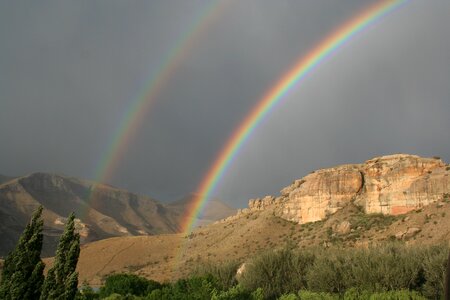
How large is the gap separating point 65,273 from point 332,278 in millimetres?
17661

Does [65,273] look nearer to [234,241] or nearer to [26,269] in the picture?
[26,269]

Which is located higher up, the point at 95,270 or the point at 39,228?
the point at 95,270

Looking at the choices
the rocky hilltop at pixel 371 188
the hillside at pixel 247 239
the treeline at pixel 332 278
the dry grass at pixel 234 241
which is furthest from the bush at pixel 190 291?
the rocky hilltop at pixel 371 188

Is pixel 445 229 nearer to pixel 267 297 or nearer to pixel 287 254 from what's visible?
pixel 287 254

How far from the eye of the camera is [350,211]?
241 ft

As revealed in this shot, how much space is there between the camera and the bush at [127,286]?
36.2 meters

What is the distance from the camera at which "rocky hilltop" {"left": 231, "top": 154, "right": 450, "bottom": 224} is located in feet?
217

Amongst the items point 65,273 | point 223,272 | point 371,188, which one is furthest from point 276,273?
point 371,188

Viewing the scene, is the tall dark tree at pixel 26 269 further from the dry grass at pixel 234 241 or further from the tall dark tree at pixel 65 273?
the dry grass at pixel 234 241

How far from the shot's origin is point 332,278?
1147 inches

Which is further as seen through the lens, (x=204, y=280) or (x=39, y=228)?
(x=204, y=280)

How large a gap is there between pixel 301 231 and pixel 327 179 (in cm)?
1190

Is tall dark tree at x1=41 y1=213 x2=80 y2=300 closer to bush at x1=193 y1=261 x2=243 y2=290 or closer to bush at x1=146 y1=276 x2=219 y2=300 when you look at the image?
bush at x1=146 y1=276 x2=219 y2=300

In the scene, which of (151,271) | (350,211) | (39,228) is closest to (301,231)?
(350,211)
